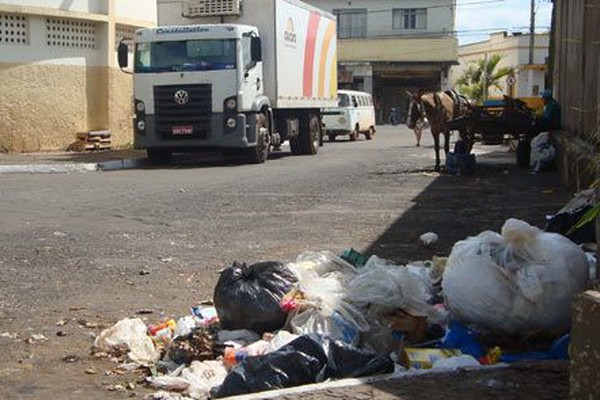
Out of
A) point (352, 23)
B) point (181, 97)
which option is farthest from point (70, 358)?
point (352, 23)

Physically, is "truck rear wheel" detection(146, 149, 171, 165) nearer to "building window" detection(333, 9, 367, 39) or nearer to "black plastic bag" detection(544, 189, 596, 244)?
"black plastic bag" detection(544, 189, 596, 244)

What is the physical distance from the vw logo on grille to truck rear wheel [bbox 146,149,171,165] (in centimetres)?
162

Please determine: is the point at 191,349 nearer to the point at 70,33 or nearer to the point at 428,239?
the point at 428,239

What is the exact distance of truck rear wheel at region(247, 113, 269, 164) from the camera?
744 inches

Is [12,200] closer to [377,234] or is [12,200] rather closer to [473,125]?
[377,234]

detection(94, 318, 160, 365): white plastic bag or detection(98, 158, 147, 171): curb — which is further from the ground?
detection(98, 158, 147, 171): curb

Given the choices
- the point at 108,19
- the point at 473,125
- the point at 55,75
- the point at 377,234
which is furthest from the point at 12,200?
the point at 108,19

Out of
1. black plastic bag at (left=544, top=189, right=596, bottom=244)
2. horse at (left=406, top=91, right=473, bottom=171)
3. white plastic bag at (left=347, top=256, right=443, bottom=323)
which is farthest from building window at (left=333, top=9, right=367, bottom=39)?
white plastic bag at (left=347, top=256, right=443, bottom=323)

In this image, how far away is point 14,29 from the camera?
68.8ft

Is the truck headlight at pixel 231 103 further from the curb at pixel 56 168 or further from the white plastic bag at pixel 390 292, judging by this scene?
the white plastic bag at pixel 390 292

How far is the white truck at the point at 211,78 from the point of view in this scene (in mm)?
18188

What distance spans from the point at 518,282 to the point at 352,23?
54.3 meters

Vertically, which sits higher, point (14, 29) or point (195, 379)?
point (14, 29)

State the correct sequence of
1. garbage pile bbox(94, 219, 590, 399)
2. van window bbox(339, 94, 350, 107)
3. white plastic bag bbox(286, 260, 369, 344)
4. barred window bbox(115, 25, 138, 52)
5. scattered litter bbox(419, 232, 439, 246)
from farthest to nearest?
1. van window bbox(339, 94, 350, 107)
2. barred window bbox(115, 25, 138, 52)
3. scattered litter bbox(419, 232, 439, 246)
4. white plastic bag bbox(286, 260, 369, 344)
5. garbage pile bbox(94, 219, 590, 399)
